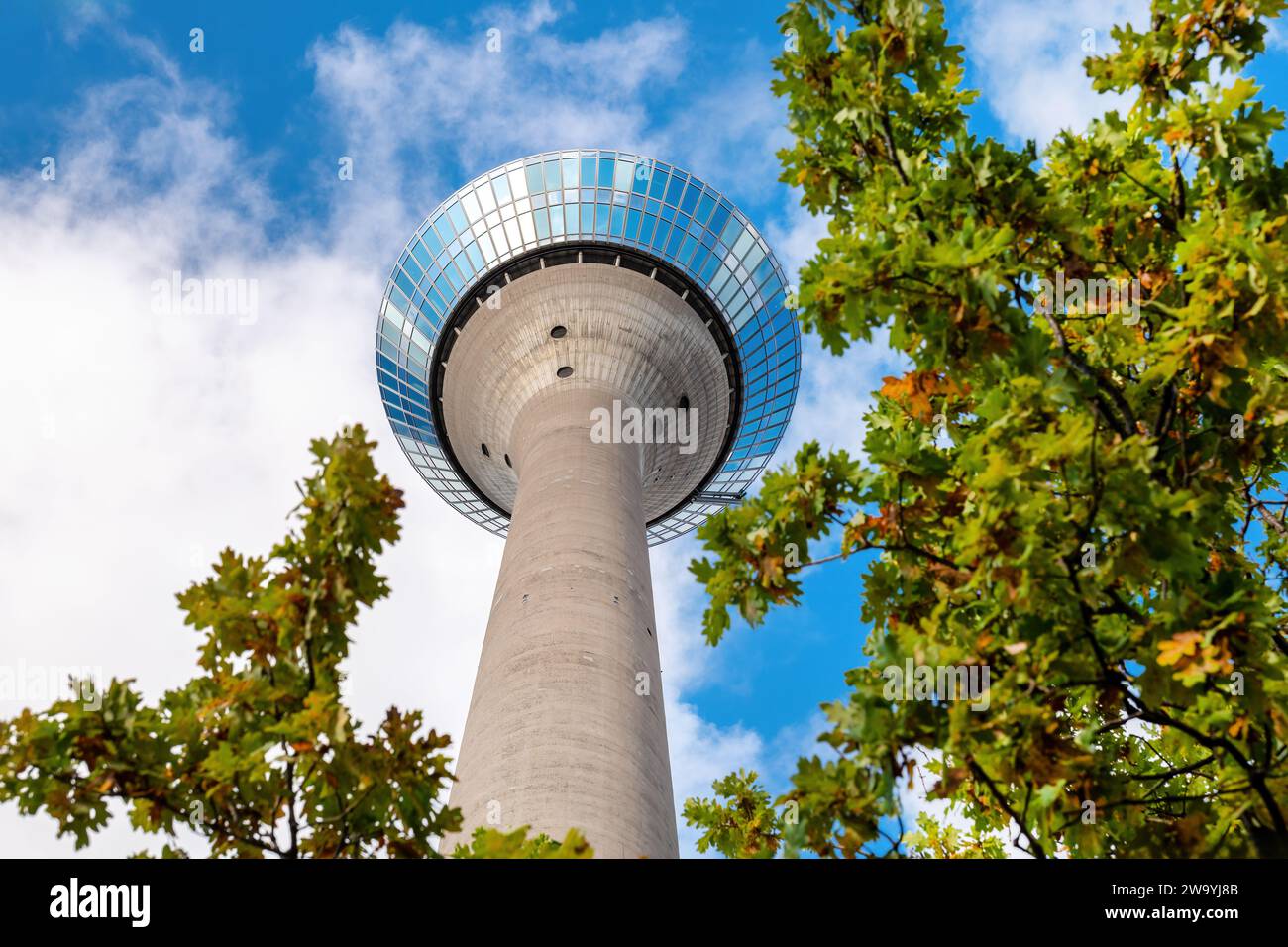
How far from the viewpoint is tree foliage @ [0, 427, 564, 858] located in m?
5.75

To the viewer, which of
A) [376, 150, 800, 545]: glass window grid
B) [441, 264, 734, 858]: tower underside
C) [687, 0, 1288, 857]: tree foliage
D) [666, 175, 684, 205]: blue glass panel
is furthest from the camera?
[666, 175, 684, 205]: blue glass panel

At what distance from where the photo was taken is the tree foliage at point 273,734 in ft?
18.9

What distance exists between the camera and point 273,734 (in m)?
→ 5.94

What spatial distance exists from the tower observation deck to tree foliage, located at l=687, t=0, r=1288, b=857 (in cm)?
909

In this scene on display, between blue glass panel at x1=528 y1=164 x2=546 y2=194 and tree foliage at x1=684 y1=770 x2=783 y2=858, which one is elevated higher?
blue glass panel at x1=528 y1=164 x2=546 y2=194

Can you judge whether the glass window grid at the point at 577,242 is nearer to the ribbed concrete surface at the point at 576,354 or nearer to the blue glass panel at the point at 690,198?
the blue glass panel at the point at 690,198

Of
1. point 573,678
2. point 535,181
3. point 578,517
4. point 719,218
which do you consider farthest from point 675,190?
point 573,678

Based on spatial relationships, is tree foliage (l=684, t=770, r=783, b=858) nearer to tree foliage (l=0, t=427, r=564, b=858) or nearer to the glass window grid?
tree foliage (l=0, t=427, r=564, b=858)

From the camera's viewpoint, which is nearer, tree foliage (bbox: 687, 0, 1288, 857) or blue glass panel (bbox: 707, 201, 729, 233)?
tree foliage (bbox: 687, 0, 1288, 857)

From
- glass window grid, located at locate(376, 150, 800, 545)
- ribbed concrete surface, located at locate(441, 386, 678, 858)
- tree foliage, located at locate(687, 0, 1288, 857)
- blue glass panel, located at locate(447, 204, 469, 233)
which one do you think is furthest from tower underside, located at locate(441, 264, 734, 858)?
tree foliage, located at locate(687, 0, 1288, 857)

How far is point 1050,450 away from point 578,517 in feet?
51.8

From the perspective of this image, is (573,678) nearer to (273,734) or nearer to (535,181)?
(273,734)

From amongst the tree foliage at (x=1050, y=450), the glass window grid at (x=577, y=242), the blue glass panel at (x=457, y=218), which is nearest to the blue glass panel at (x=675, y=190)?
the glass window grid at (x=577, y=242)
